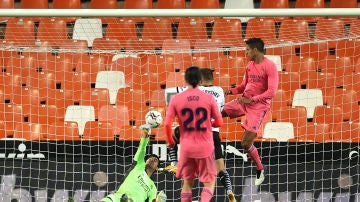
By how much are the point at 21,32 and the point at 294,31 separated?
3947 millimetres

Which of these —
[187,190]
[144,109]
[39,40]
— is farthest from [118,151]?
[39,40]

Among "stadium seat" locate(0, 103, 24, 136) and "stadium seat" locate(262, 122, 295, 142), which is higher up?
"stadium seat" locate(0, 103, 24, 136)

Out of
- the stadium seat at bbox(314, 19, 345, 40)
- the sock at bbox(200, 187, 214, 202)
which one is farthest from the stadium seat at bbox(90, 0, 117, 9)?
the sock at bbox(200, 187, 214, 202)

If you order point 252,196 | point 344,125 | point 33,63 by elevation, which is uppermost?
point 33,63

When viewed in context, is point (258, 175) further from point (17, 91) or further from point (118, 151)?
point (17, 91)

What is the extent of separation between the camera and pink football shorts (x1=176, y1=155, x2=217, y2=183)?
27.1 feet

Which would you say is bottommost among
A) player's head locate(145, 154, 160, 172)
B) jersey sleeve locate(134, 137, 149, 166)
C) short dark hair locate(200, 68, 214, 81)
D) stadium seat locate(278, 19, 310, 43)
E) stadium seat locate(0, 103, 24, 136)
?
player's head locate(145, 154, 160, 172)

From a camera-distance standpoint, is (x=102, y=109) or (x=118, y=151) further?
(x=102, y=109)

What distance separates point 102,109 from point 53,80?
105cm

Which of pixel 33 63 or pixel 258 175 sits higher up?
pixel 33 63

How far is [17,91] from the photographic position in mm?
12055

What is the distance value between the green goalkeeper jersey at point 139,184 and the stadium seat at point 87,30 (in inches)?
152

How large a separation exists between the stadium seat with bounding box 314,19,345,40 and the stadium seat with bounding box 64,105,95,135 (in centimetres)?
320

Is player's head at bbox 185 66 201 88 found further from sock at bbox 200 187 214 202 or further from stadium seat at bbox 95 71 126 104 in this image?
stadium seat at bbox 95 71 126 104
